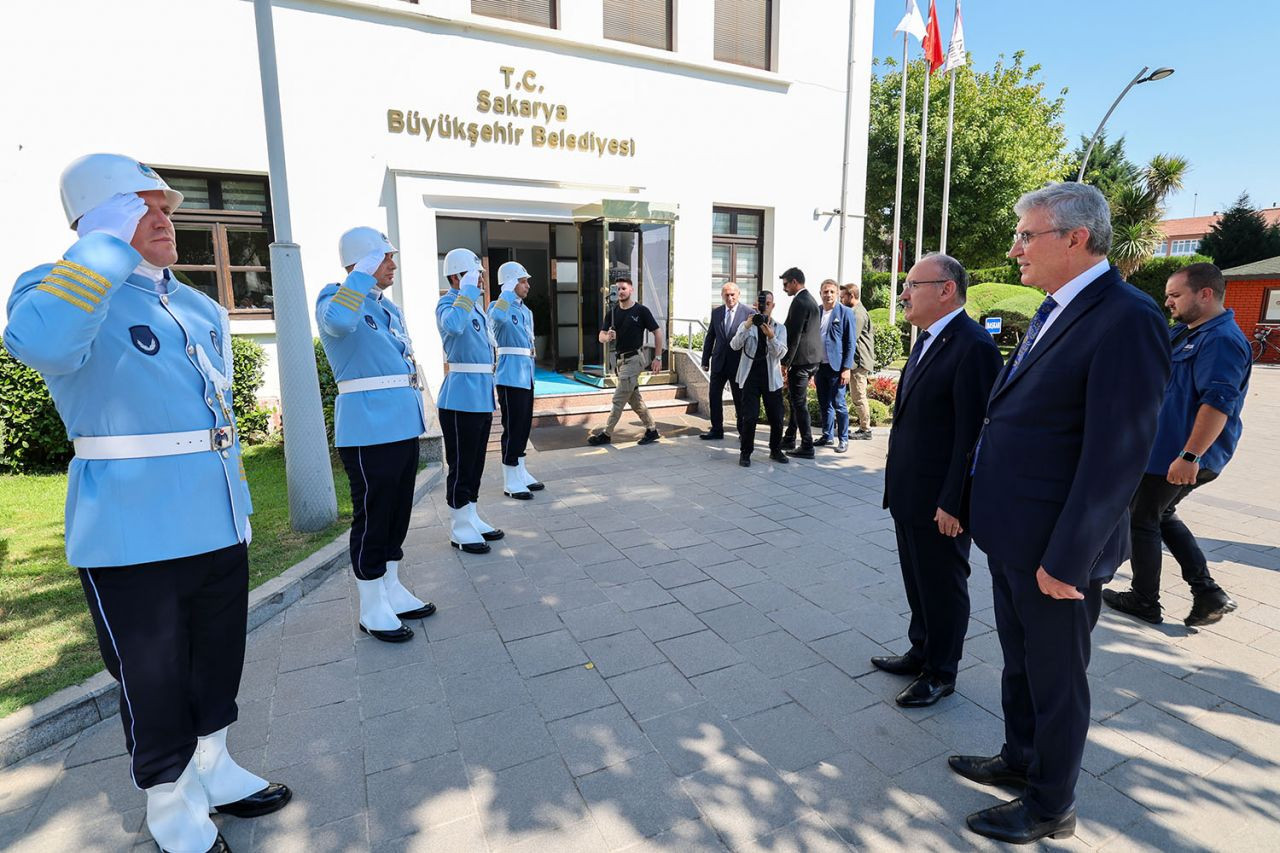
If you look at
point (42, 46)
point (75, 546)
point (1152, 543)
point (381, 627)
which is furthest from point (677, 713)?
point (42, 46)

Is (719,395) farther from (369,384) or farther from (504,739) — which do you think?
(504,739)

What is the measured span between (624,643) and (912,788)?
1.63 meters

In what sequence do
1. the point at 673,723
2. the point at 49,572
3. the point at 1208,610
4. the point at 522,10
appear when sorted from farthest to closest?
the point at 522,10, the point at 49,572, the point at 1208,610, the point at 673,723

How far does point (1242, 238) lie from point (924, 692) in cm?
3687

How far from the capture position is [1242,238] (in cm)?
2925

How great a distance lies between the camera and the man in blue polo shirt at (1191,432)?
12.0 ft

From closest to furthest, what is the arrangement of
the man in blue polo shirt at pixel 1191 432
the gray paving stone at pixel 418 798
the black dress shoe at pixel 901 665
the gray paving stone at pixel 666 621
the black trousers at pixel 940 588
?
the gray paving stone at pixel 418 798
the black trousers at pixel 940 588
the black dress shoe at pixel 901 665
the man in blue polo shirt at pixel 1191 432
the gray paving stone at pixel 666 621

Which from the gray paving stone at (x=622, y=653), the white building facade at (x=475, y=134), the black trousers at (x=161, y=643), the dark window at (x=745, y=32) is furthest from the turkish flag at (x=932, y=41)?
the black trousers at (x=161, y=643)

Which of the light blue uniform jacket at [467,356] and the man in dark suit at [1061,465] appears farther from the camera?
the light blue uniform jacket at [467,356]

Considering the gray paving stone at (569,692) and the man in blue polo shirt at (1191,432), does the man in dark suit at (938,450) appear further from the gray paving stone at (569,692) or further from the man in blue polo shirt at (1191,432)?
the gray paving stone at (569,692)

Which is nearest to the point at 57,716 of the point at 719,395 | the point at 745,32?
the point at 719,395

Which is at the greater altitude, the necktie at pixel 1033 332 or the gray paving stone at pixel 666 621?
the necktie at pixel 1033 332

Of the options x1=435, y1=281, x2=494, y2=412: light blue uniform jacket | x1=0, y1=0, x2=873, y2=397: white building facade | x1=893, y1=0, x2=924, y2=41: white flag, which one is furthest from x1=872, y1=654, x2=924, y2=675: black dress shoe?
x1=893, y1=0, x2=924, y2=41: white flag

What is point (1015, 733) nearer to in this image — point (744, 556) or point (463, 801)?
point (463, 801)
